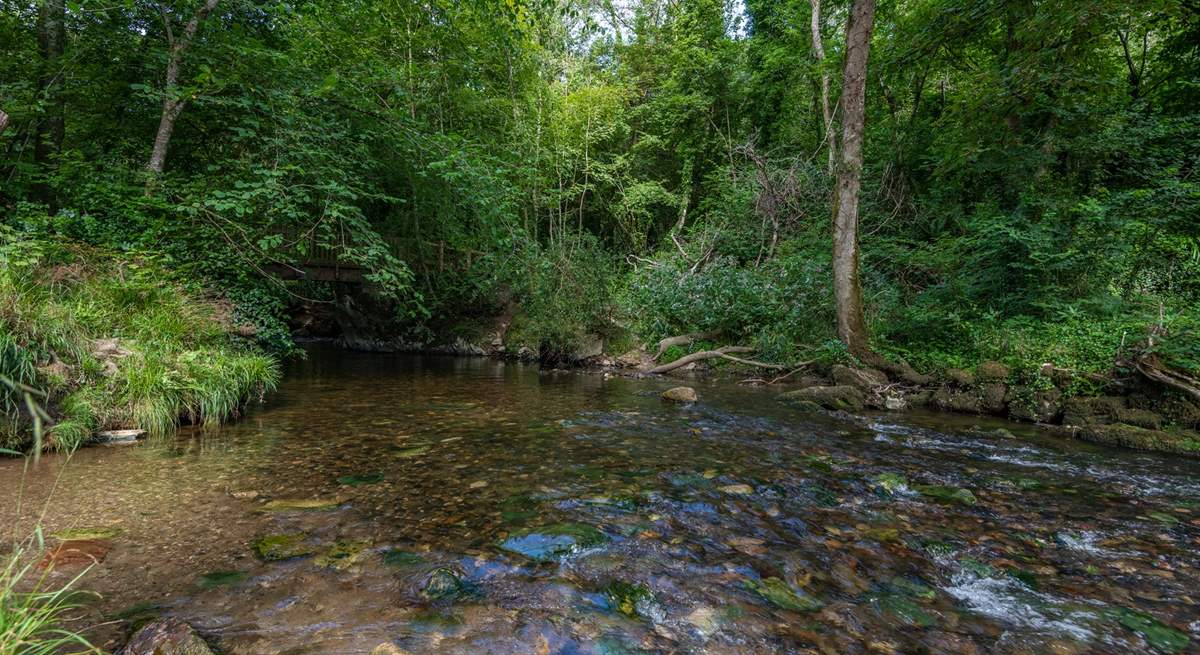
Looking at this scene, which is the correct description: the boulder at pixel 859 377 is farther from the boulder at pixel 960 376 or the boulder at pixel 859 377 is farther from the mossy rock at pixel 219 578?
the mossy rock at pixel 219 578

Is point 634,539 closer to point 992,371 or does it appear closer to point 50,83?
point 992,371

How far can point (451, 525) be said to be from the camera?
148 inches

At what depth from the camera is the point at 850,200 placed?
33.7ft

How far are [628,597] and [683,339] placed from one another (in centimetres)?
1167

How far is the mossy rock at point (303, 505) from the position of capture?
3.95m

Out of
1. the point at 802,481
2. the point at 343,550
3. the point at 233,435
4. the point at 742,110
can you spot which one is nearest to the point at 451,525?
the point at 343,550

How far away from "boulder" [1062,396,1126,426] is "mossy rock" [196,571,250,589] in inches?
379

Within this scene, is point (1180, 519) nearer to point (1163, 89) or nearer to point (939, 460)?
point (939, 460)

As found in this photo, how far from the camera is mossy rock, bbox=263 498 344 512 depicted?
395 cm

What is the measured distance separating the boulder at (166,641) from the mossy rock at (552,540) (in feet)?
5.30

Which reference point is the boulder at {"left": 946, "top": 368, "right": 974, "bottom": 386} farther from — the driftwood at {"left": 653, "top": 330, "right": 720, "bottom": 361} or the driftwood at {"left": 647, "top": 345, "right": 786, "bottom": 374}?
the driftwood at {"left": 653, "top": 330, "right": 720, "bottom": 361}

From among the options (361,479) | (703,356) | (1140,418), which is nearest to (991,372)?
(1140,418)

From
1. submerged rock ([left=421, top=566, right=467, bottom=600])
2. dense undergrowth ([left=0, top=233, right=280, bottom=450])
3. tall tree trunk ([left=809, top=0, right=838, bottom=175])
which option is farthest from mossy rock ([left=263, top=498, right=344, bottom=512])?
tall tree trunk ([left=809, top=0, right=838, bottom=175])

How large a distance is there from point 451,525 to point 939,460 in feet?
16.7
